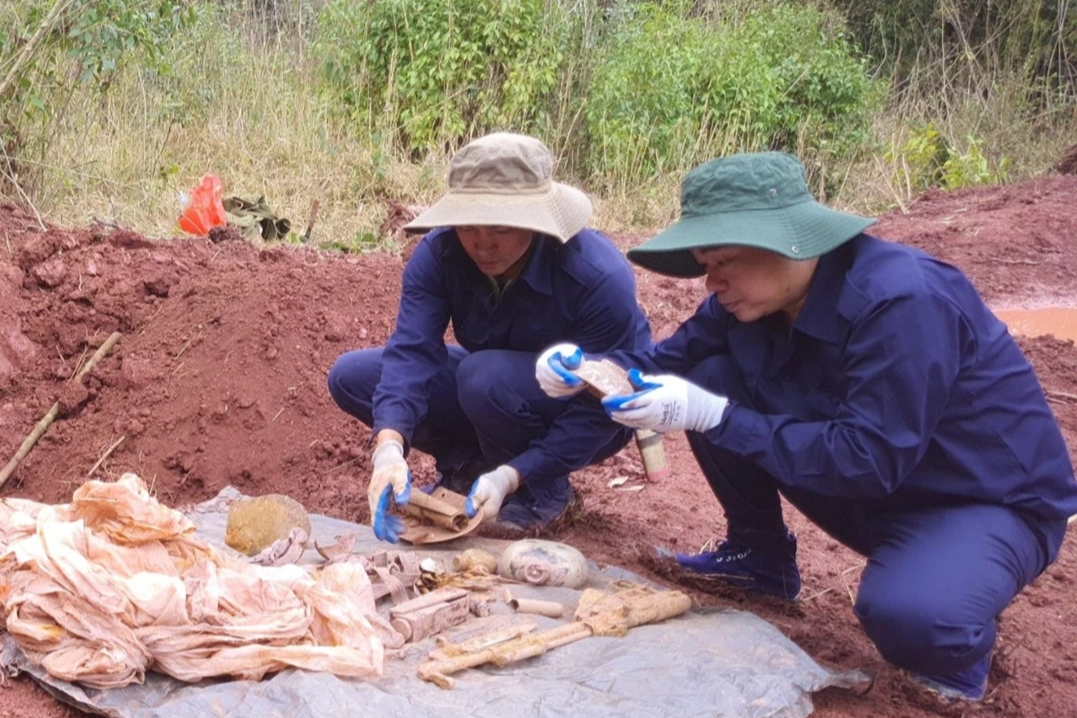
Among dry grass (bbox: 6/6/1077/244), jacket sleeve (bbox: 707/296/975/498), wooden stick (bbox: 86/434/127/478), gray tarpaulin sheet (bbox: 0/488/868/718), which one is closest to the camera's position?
gray tarpaulin sheet (bbox: 0/488/868/718)

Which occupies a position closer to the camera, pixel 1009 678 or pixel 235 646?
pixel 235 646

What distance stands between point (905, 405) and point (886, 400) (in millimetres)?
37

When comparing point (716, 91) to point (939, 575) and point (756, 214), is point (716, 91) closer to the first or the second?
point (756, 214)

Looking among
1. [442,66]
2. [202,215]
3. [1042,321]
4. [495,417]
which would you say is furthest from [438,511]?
[442,66]

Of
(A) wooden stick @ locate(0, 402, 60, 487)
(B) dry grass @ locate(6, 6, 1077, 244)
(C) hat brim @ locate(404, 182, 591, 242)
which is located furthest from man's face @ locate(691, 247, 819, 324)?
(B) dry grass @ locate(6, 6, 1077, 244)

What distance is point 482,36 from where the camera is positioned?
8.12 metres

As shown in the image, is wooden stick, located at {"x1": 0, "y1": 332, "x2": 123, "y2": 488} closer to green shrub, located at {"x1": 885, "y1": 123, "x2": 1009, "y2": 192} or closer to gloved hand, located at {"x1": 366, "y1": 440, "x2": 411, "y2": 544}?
gloved hand, located at {"x1": 366, "y1": 440, "x2": 411, "y2": 544}

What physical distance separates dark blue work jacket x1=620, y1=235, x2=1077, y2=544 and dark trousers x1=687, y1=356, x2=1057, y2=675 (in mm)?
46

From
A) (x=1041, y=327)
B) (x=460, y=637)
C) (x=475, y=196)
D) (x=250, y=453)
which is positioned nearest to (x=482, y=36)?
(x=1041, y=327)

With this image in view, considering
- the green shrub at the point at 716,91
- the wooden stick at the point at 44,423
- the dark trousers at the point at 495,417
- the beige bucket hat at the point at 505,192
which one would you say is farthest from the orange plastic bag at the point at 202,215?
the beige bucket hat at the point at 505,192

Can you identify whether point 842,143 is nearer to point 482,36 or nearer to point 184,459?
point 482,36

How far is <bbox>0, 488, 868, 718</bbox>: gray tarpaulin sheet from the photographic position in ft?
6.51

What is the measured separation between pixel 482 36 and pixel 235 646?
6.68 meters

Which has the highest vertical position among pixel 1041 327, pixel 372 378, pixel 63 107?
pixel 63 107
